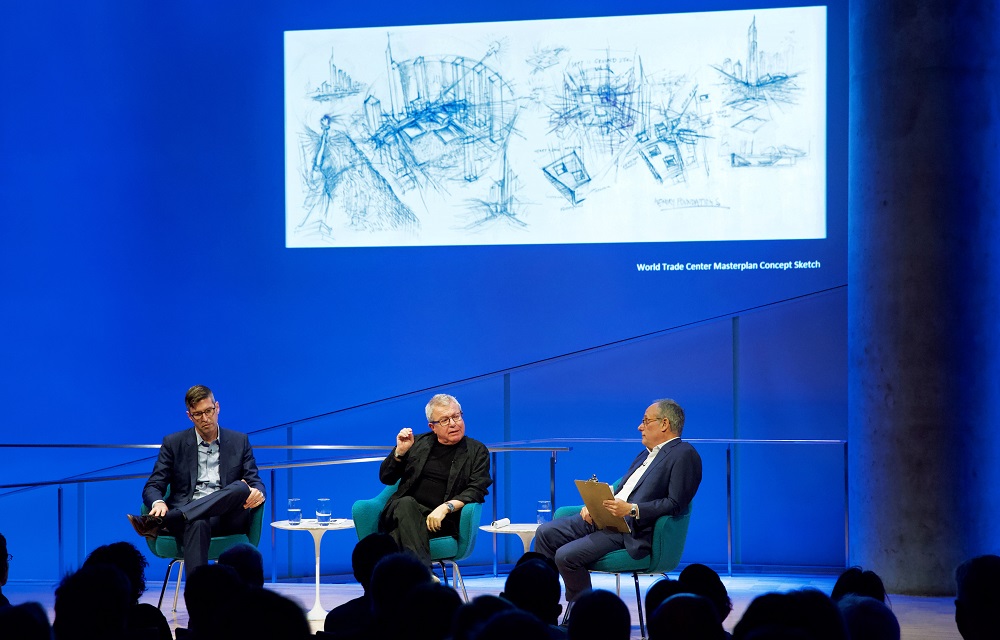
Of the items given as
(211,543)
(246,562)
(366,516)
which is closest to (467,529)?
(366,516)

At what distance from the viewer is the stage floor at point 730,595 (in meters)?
5.48

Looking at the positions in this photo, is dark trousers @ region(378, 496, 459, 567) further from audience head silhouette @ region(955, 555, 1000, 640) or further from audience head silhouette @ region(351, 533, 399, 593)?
audience head silhouette @ region(955, 555, 1000, 640)

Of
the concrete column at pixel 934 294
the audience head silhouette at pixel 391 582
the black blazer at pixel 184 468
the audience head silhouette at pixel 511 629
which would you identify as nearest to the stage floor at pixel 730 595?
the concrete column at pixel 934 294

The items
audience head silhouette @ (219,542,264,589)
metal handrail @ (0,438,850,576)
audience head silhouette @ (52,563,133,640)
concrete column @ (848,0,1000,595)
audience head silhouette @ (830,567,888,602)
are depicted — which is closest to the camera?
audience head silhouette @ (52,563,133,640)

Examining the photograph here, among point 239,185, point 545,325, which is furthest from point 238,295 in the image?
point 545,325

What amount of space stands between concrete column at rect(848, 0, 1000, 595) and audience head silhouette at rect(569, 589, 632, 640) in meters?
4.14

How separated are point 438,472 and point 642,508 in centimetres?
112

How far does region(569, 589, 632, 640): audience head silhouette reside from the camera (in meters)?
2.50

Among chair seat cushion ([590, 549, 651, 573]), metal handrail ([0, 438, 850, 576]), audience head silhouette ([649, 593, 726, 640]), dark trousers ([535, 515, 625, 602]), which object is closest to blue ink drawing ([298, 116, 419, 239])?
metal handrail ([0, 438, 850, 576])

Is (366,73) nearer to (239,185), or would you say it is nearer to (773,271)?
(239,185)

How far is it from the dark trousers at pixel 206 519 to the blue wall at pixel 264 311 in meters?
2.54

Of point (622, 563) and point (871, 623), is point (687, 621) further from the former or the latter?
point (622, 563)

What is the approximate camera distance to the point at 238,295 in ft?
27.2

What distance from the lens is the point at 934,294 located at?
617 centimetres
